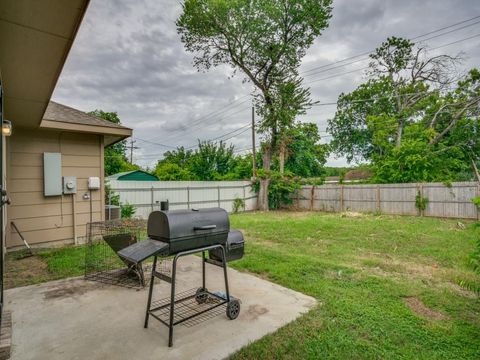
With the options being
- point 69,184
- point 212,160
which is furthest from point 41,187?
point 212,160

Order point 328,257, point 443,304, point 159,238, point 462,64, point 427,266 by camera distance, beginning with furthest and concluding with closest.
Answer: point 462,64
point 328,257
point 427,266
point 443,304
point 159,238

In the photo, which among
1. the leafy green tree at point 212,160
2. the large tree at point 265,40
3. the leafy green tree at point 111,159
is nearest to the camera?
the large tree at point 265,40

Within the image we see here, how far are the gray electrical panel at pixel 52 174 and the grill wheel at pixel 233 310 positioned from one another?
174 inches

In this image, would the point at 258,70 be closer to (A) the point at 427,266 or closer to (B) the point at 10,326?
(A) the point at 427,266

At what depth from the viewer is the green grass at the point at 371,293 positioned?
Answer: 76.9 inches

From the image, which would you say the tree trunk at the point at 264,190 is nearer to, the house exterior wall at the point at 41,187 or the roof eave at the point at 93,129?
the roof eave at the point at 93,129

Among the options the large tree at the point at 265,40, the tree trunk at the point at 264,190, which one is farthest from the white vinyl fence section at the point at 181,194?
the large tree at the point at 265,40

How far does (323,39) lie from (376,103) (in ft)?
28.0

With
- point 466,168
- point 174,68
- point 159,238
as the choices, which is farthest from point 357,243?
point 466,168

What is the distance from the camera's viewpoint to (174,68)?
32.5 feet

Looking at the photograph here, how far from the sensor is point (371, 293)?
298cm

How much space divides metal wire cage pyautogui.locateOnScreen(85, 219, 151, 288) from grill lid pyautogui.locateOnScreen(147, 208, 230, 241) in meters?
1.27

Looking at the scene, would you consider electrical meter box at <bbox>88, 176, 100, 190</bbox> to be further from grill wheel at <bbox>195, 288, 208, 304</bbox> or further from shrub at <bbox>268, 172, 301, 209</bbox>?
shrub at <bbox>268, 172, 301, 209</bbox>

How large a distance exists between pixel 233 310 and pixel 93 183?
4.45 metres
